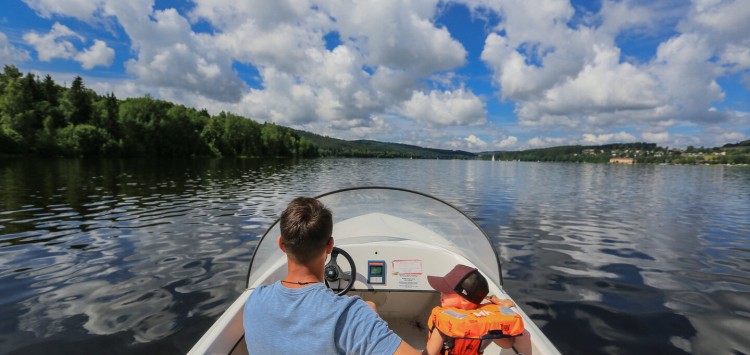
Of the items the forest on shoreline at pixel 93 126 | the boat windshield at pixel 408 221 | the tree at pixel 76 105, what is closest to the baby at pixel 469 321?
the boat windshield at pixel 408 221

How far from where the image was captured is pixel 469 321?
2.43m

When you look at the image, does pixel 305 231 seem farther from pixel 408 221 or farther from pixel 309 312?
pixel 408 221

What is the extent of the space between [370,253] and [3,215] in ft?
51.8

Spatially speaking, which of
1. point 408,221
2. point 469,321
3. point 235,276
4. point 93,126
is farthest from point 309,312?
point 93,126

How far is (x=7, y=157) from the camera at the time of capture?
172 feet

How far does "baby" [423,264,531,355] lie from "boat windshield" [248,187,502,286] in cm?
159

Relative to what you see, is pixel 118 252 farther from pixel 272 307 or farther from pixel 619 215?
pixel 619 215

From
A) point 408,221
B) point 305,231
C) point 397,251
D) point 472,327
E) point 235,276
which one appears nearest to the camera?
point 305,231

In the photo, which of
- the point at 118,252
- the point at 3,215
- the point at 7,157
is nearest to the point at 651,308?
the point at 118,252

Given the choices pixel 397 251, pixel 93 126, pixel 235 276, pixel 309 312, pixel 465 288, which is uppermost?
pixel 93 126

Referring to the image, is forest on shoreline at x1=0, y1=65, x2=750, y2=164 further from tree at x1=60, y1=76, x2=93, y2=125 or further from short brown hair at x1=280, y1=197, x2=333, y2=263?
short brown hair at x1=280, y1=197, x2=333, y2=263

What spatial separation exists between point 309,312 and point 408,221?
3.38 metres

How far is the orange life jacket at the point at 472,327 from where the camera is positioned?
242cm

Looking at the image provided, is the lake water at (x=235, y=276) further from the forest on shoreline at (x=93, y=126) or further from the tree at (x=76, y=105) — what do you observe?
the tree at (x=76, y=105)
